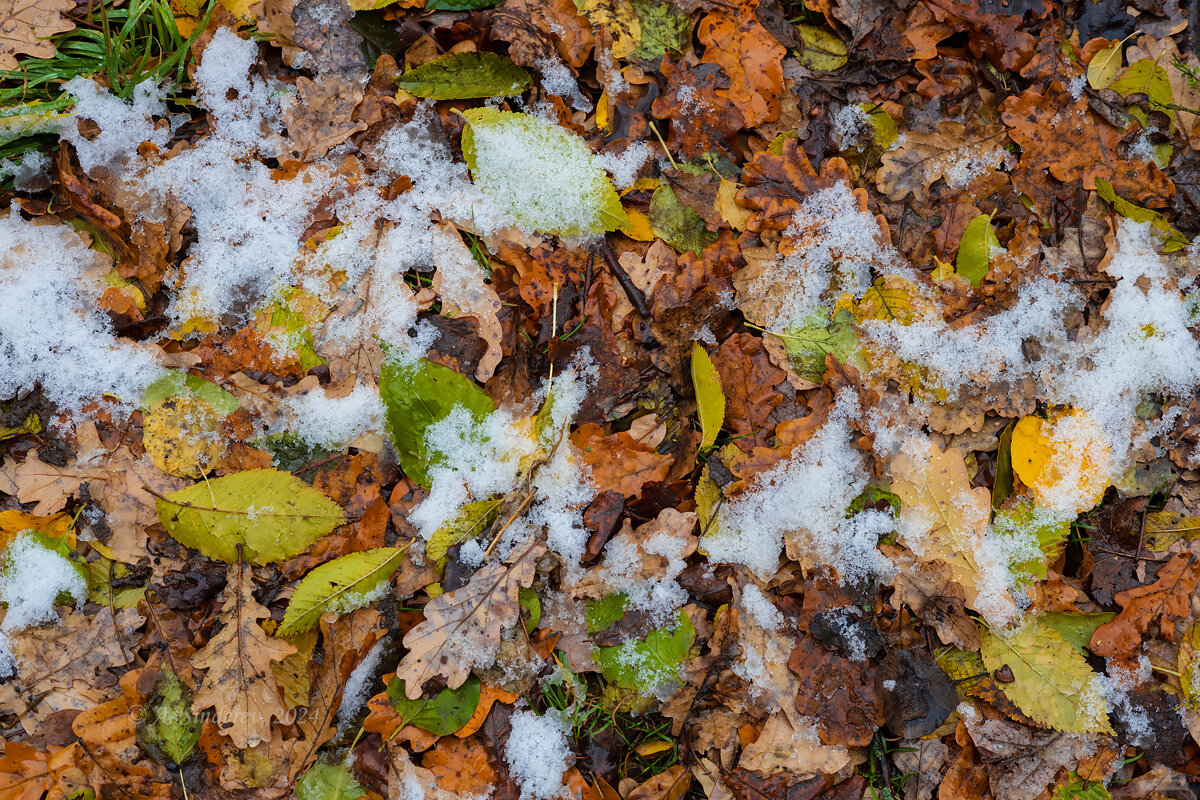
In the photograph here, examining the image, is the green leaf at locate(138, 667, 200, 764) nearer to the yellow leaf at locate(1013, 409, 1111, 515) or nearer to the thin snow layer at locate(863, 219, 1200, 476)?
the thin snow layer at locate(863, 219, 1200, 476)

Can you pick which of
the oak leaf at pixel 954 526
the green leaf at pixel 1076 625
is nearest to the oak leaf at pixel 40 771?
the oak leaf at pixel 954 526

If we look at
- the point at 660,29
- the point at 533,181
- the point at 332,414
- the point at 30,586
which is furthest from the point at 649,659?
the point at 660,29

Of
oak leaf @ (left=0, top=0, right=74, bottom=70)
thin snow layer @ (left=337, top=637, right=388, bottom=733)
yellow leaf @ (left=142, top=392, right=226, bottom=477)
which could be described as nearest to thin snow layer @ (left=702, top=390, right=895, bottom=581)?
thin snow layer @ (left=337, top=637, right=388, bottom=733)

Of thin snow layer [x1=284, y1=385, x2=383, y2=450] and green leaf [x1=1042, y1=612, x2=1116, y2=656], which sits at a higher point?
thin snow layer [x1=284, y1=385, x2=383, y2=450]

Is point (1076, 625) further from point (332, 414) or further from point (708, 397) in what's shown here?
point (332, 414)

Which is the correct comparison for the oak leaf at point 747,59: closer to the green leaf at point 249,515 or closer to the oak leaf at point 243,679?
the green leaf at point 249,515
